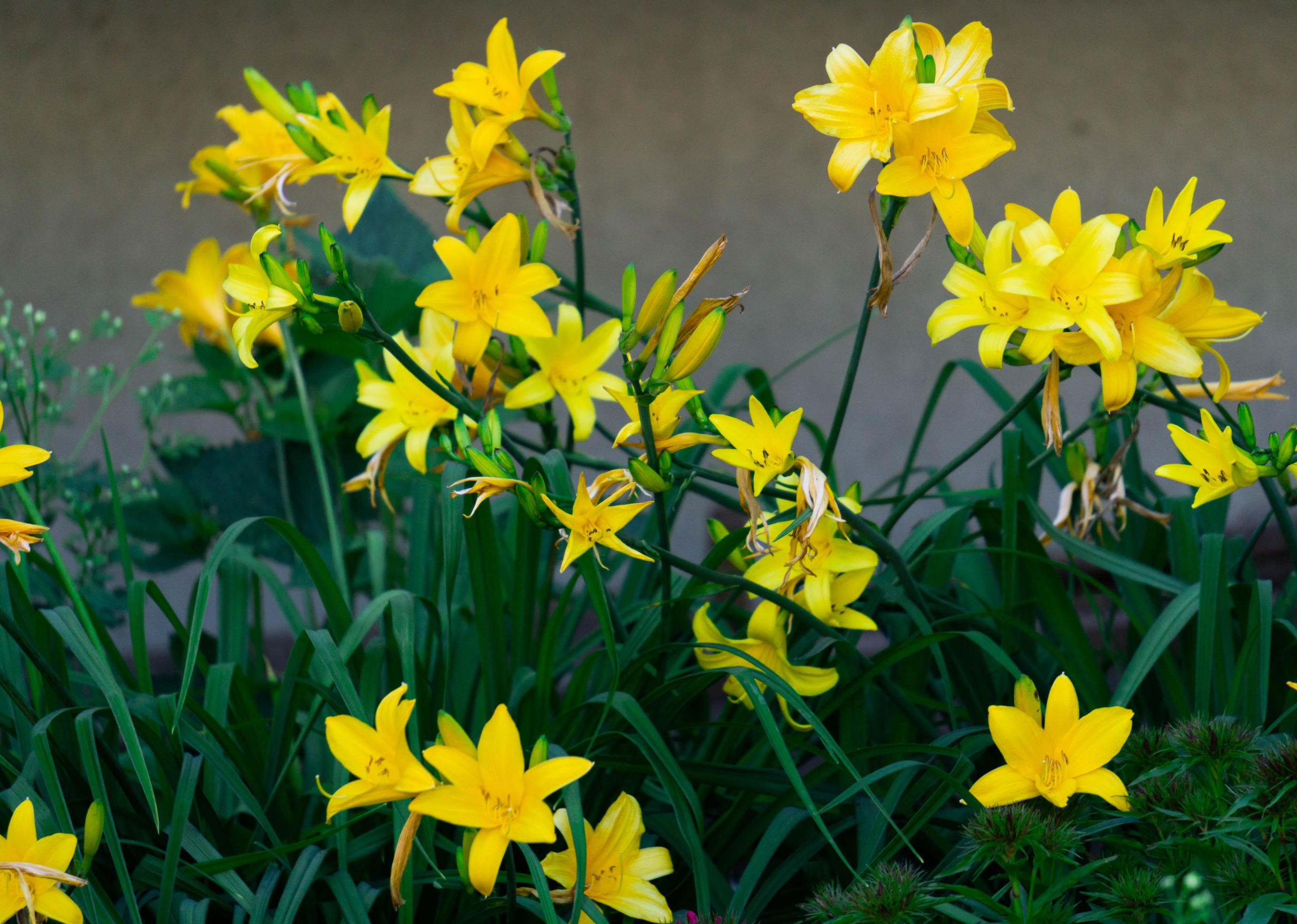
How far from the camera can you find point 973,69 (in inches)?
21.6

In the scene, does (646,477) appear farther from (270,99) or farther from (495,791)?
(270,99)

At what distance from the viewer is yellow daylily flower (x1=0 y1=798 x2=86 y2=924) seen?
50cm

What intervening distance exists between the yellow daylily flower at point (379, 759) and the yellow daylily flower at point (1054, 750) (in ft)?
1.00

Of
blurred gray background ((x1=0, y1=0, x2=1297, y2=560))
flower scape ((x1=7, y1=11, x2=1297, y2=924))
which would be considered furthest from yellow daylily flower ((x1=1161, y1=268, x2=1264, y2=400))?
blurred gray background ((x1=0, y1=0, x2=1297, y2=560))

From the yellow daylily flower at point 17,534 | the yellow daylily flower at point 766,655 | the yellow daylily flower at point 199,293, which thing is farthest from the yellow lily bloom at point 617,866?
the yellow daylily flower at point 199,293

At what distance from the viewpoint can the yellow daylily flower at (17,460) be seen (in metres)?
0.51

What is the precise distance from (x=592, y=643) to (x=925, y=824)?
12.3 inches

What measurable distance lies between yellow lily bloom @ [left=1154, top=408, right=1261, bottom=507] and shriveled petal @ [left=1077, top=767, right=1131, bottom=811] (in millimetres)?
191

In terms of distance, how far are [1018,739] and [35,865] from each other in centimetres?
53

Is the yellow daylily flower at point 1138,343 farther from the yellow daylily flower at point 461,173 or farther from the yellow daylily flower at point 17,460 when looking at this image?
the yellow daylily flower at point 17,460

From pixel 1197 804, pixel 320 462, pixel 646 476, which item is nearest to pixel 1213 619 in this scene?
pixel 1197 804

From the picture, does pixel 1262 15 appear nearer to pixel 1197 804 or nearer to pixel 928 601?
pixel 928 601

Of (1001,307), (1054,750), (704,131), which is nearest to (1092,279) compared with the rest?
(1001,307)

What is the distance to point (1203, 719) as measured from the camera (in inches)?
23.0
